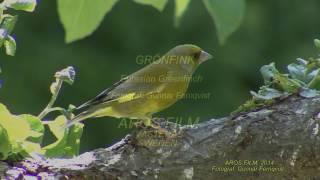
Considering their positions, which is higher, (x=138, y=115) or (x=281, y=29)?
(x=281, y=29)

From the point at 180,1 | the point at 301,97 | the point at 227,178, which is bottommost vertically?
the point at 227,178

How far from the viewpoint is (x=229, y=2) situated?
0.75 meters

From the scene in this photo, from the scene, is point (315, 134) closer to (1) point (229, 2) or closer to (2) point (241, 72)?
(1) point (229, 2)

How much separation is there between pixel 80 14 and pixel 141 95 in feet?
2.87

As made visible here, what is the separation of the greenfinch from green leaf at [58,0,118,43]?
29.5 inches

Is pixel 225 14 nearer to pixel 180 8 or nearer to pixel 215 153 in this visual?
pixel 180 8

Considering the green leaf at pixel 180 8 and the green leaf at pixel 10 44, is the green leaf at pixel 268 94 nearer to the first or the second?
the green leaf at pixel 10 44

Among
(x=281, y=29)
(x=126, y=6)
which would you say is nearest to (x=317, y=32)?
(x=281, y=29)

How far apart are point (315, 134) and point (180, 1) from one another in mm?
638

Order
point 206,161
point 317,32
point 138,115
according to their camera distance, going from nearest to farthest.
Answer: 1. point 206,161
2. point 138,115
3. point 317,32

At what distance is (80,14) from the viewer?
783mm

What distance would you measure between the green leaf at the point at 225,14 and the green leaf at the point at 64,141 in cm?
78

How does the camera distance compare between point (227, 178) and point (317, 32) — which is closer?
point (227, 178)

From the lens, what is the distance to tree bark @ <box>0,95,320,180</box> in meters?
1.34
